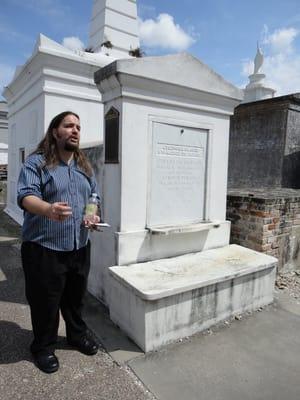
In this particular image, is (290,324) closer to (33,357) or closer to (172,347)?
(172,347)

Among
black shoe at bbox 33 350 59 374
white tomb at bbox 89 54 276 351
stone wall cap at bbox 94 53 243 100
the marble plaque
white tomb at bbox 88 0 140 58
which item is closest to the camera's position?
black shoe at bbox 33 350 59 374

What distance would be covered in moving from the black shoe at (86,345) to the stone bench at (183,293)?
0.36 meters

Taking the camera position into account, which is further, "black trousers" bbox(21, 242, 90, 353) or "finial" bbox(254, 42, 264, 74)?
"finial" bbox(254, 42, 264, 74)

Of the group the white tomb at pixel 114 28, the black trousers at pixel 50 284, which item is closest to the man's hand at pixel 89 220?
the black trousers at pixel 50 284

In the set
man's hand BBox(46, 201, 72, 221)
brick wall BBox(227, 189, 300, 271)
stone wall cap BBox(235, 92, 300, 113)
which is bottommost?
brick wall BBox(227, 189, 300, 271)

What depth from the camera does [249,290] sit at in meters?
3.37

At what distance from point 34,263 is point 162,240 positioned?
1.48 metres

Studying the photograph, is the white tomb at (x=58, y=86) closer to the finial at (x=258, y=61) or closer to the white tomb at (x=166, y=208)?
the white tomb at (x=166, y=208)

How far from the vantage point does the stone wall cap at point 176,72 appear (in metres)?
2.99

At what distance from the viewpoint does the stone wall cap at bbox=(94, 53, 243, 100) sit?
118 inches

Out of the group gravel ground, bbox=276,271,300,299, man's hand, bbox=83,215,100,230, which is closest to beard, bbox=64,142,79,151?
man's hand, bbox=83,215,100,230

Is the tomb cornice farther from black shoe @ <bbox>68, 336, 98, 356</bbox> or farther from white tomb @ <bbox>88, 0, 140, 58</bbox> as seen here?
white tomb @ <bbox>88, 0, 140, 58</bbox>

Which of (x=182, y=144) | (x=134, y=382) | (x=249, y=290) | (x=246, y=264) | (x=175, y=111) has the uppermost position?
(x=175, y=111)

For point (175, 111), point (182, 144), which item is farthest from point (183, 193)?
point (175, 111)
